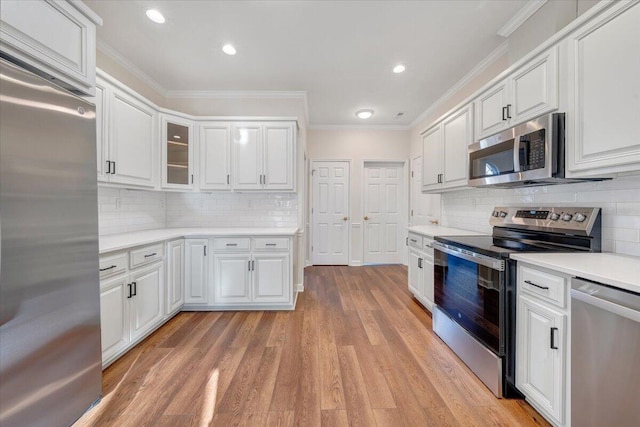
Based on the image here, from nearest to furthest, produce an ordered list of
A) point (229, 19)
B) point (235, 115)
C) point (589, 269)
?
point (589, 269) → point (229, 19) → point (235, 115)

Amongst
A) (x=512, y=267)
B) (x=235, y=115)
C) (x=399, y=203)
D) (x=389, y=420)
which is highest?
(x=235, y=115)

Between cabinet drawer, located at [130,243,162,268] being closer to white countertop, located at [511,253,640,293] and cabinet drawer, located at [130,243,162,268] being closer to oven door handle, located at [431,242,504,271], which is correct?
oven door handle, located at [431,242,504,271]

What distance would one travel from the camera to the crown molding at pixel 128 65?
2.58m

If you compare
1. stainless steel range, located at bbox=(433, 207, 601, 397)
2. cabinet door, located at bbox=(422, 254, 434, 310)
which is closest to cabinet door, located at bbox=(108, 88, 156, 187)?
stainless steel range, located at bbox=(433, 207, 601, 397)

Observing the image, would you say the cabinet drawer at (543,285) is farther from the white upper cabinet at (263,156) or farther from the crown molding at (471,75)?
the white upper cabinet at (263,156)

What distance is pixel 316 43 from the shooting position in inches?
99.8

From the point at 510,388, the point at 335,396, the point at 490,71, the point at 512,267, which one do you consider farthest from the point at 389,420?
the point at 490,71

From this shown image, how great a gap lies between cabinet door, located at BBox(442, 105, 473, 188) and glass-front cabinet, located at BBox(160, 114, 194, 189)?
10.2ft

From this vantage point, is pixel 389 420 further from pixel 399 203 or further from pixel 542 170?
pixel 399 203

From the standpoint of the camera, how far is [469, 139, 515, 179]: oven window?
2010 mm

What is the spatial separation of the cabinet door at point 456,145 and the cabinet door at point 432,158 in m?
0.11

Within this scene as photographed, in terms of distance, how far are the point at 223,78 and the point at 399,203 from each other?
149 inches

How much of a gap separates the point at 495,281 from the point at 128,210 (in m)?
3.50

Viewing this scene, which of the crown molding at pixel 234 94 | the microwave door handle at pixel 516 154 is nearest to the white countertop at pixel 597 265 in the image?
the microwave door handle at pixel 516 154
